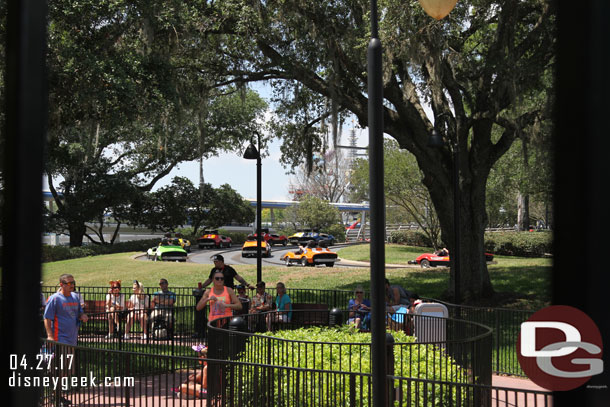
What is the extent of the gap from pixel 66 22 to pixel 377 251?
12535 mm

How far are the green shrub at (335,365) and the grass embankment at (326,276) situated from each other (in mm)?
13083

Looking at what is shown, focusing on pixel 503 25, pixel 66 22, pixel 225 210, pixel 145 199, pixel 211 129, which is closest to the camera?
pixel 66 22

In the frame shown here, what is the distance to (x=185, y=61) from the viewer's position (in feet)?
63.5

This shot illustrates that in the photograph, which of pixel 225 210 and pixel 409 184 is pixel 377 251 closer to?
pixel 409 184

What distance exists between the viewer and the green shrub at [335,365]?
6.24 meters

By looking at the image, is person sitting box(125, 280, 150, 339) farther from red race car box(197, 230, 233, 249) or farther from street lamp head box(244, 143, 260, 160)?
red race car box(197, 230, 233, 249)

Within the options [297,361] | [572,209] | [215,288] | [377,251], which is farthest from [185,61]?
[377,251]

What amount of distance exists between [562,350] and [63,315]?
732cm

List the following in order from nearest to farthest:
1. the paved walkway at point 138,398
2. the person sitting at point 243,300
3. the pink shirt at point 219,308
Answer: the paved walkway at point 138,398 < the pink shirt at point 219,308 < the person sitting at point 243,300

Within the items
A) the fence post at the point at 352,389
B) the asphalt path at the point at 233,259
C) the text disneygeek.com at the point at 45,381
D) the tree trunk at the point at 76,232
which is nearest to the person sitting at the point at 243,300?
the text disneygeek.com at the point at 45,381

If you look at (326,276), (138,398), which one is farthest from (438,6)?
(326,276)

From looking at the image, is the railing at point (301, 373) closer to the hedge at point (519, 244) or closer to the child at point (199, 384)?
the child at point (199, 384)

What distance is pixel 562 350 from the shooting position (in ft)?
27.3

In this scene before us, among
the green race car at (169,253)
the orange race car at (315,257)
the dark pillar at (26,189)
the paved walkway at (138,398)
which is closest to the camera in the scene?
the paved walkway at (138,398)
